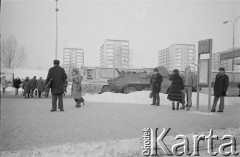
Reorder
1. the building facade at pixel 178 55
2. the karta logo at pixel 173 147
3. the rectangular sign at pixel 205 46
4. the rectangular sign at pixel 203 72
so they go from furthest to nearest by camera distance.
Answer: the building facade at pixel 178 55
the rectangular sign at pixel 203 72
the rectangular sign at pixel 205 46
the karta logo at pixel 173 147

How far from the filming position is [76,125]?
5793 millimetres

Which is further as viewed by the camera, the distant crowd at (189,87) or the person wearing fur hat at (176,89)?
the person wearing fur hat at (176,89)

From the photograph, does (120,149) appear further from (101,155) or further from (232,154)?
(232,154)

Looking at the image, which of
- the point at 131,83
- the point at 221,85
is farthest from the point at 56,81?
the point at 131,83

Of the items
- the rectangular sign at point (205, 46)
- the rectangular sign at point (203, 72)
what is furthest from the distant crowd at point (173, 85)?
the rectangular sign at point (205, 46)

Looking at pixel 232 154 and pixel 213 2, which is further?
pixel 213 2

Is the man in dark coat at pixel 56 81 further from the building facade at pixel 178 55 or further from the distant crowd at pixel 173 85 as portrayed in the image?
the building facade at pixel 178 55

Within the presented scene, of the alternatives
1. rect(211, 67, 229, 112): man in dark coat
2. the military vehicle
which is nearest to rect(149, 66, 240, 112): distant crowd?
rect(211, 67, 229, 112): man in dark coat

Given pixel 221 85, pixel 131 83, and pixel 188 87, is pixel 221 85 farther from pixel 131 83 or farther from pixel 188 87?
pixel 131 83

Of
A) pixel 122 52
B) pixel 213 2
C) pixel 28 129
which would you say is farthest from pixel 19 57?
pixel 122 52

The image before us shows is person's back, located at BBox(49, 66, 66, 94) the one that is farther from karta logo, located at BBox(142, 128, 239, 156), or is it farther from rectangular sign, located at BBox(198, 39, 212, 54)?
karta logo, located at BBox(142, 128, 239, 156)

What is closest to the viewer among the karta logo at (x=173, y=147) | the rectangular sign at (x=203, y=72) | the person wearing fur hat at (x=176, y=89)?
the karta logo at (x=173, y=147)

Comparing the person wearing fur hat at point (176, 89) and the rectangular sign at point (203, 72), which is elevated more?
the rectangular sign at point (203, 72)

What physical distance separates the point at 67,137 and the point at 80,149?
37.8 inches
